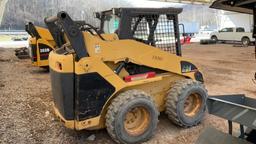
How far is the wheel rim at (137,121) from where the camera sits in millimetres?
4551

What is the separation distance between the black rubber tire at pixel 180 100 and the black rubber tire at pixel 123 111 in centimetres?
47

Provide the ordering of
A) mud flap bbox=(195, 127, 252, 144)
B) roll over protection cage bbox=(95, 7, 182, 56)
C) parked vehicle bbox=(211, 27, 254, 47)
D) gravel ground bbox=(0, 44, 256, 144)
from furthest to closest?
1. parked vehicle bbox=(211, 27, 254, 47)
2. gravel ground bbox=(0, 44, 256, 144)
3. roll over protection cage bbox=(95, 7, 182, 56)
4. mud flap bbox=(195, 127, 252, 144)

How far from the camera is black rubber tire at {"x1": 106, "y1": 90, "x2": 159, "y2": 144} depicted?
4281 millimetres

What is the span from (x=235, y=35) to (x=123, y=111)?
2361cm

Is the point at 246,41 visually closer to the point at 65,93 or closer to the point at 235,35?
the point at 235,35

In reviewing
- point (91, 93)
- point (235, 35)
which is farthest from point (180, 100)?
point (235, 35)

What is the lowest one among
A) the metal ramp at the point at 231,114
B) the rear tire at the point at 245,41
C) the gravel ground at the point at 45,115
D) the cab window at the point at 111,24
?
the gravel ground at the point at 45,115

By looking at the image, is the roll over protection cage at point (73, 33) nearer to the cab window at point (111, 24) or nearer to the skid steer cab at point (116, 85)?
the skid steer cab at point (116, 85)

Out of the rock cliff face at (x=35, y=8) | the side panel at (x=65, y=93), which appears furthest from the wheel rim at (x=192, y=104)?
the rock cliff face at (x=35, y=8)

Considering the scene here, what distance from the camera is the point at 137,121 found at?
4.68 metres

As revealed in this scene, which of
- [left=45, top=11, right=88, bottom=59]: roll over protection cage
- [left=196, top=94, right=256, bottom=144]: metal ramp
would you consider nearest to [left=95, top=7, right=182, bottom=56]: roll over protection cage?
[left=45, top=11, right=88, bottom=59]: roll over protection cage

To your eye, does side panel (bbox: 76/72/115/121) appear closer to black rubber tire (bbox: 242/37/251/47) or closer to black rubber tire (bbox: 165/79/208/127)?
black rubber tire (bbox: 165/79/208/127)

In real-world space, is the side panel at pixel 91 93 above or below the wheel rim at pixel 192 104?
above

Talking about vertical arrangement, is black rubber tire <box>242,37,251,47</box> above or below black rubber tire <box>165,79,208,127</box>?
above
